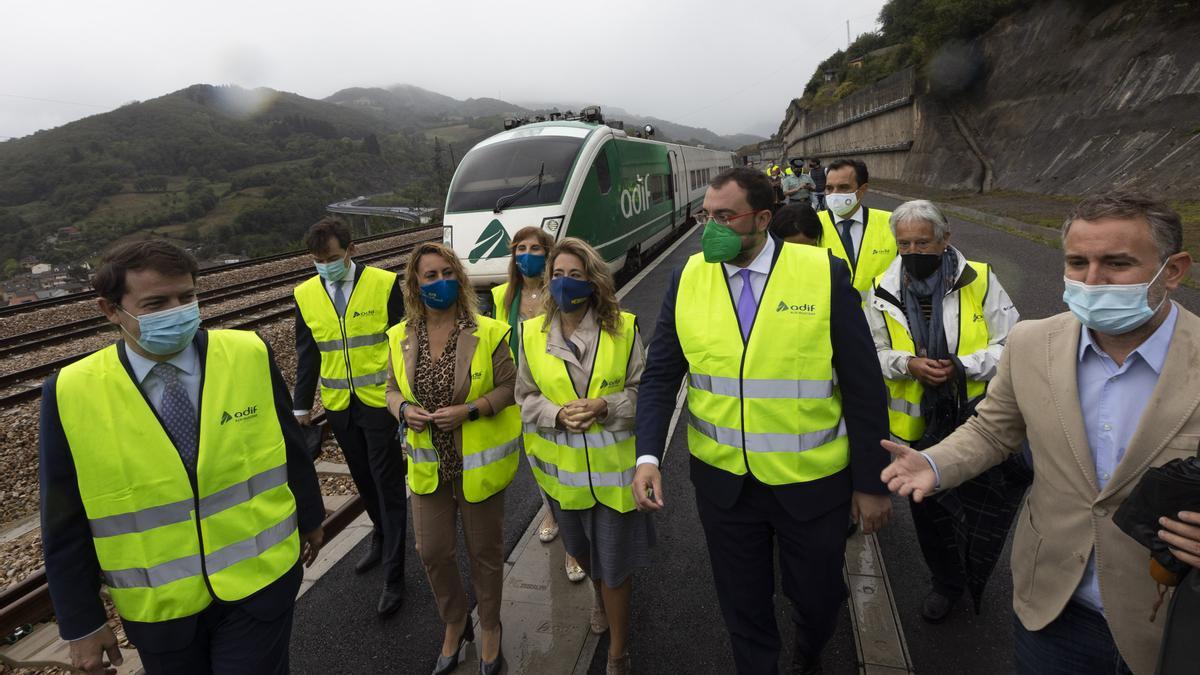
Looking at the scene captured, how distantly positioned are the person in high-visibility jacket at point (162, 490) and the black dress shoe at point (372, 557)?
157 centimetres

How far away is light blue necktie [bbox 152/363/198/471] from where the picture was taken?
75.5 inches

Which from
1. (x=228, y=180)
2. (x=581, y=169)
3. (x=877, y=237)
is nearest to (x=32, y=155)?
(x=228, y=180)

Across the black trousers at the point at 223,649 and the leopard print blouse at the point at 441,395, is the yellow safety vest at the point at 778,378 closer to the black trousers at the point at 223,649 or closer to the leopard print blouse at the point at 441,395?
the leopard print blouse at the point at 441,395

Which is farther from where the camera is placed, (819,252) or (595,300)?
(595,300)

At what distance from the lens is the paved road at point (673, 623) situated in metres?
2.77

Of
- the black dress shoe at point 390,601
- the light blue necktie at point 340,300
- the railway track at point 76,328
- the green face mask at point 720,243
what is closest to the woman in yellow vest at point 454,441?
the black dress shoe at point 390,601

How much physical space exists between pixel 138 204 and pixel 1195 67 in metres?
84.1

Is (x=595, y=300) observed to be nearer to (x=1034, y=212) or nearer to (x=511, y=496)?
(x=511, y=496)

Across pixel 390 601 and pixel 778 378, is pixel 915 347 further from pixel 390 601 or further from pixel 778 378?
pixel 390 601

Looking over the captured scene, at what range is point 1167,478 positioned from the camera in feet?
4.28

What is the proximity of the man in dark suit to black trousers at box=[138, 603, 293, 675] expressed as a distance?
140 cm

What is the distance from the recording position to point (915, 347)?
2846mm

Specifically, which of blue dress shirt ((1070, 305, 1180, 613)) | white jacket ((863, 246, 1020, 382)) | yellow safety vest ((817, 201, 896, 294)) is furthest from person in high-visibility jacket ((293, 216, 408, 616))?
blue dress shirt ((1070, 305, 1180, 613))

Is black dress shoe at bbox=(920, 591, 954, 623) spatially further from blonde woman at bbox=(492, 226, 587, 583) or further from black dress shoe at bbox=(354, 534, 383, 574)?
black dress shoe at bbox=(354, 534, 383, 574)
